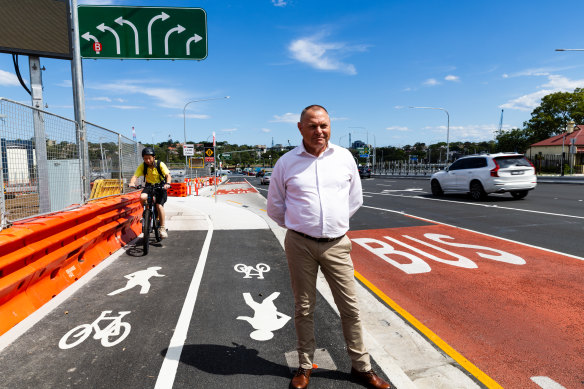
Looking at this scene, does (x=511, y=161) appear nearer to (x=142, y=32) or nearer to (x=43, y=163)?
(x=142, y=32)

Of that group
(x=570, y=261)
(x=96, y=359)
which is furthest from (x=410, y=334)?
(x=570, y=261)

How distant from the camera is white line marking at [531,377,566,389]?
2.71 m

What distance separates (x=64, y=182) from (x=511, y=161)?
1525cm

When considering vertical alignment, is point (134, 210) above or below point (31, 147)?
below

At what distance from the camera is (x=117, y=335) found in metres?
3.63

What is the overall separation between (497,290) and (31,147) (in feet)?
20.9

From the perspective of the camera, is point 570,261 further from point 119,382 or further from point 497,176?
point 497,176

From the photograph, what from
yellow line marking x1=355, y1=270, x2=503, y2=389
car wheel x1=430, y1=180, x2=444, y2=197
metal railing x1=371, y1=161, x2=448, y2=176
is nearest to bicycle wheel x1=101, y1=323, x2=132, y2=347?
yellow line marking x1=355, y1=270, x2=503, y2=389

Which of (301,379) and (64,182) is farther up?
(64,182)

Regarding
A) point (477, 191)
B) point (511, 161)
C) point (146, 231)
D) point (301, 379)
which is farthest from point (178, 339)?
point (511, 161)

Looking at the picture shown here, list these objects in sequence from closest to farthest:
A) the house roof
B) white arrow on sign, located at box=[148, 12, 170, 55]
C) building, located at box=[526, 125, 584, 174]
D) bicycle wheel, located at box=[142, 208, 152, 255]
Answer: bicycle wheel, located at box=[142, 208, 152, 255]
white arrow on sign, located at box=[148, 12, 170, 55]
building, located at box=[526, 125, 584, 174]
the house roof

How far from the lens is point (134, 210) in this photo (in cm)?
871

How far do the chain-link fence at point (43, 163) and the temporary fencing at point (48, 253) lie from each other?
9.1 inches

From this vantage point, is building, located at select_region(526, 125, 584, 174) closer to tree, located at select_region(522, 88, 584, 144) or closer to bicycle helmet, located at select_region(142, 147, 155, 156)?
tree, located at select_region(522, 88, 584, 144)
